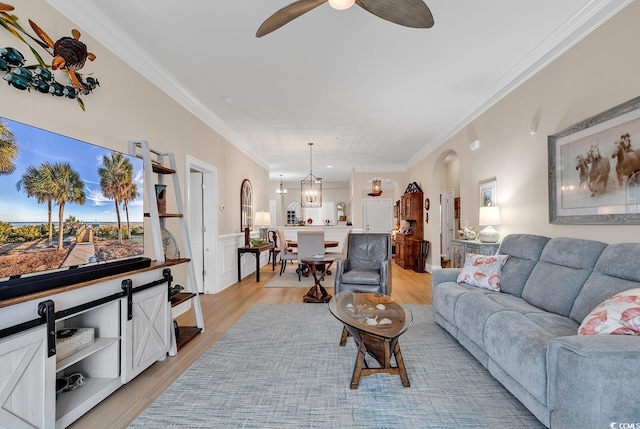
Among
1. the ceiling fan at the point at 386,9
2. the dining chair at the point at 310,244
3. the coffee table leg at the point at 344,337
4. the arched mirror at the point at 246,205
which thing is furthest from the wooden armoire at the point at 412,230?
the ceiling fan at the point at 386,9

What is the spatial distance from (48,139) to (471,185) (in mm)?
4834

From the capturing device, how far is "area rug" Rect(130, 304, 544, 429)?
177cm

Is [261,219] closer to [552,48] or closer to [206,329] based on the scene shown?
[206,329]

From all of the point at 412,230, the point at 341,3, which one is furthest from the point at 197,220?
the point at 412,230

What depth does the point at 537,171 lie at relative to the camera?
3115 millimetres

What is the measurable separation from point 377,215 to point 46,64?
29.7ft

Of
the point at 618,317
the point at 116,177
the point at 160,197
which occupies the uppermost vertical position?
the point at 116,177

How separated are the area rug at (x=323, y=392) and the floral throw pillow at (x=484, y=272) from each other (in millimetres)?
637

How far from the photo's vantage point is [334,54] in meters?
2.97

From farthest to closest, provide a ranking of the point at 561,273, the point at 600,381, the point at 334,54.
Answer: the point at 334,54 → the point at 561,273 → the point at 600,381

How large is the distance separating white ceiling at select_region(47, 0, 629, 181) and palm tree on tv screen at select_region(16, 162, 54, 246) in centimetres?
131

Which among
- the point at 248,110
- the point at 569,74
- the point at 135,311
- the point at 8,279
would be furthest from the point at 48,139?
the point at 569,74

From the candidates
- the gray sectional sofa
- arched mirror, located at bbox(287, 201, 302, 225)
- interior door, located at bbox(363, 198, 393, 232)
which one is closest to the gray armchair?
the gray sectional sofa

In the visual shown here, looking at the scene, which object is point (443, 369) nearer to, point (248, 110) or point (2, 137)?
point (2, 137)
